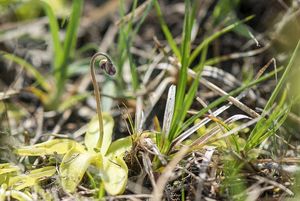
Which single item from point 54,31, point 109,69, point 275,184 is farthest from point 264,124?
point 54,31

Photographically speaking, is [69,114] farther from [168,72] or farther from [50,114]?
[168,72]

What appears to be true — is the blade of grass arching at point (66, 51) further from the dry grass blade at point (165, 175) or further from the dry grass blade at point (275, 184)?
the dry grass blade at point (275, 184)

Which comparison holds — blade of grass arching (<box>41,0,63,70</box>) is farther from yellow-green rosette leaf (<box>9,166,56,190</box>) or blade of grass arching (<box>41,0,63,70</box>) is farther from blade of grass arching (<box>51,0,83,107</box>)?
yellow-green rosette leaf (<box>9,166,56,190</box>)

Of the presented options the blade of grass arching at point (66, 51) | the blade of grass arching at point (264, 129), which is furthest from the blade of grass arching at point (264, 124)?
the blade of grass arching at point (66, 51)

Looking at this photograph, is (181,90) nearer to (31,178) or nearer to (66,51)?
(31,178)

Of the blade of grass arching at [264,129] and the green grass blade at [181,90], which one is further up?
the green grass blade at [181,90]

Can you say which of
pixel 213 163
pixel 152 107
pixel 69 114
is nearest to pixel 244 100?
pixel 152 107

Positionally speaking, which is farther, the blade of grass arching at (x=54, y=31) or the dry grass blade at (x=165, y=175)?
the blade of grass arching at (x=54, y=31)
